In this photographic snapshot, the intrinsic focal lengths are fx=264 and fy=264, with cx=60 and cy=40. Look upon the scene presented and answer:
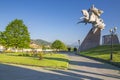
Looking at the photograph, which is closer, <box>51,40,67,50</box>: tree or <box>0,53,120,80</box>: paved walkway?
<box>0,53,120,80</box>: paved walkway

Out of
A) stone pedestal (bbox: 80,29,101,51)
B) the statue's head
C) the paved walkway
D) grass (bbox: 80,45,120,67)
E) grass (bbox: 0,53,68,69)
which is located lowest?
the paved walkway

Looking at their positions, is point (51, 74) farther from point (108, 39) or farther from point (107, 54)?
point (108, 39)

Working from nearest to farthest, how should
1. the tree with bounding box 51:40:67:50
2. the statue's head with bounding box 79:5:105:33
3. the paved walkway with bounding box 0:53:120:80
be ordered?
the paved walkway with bounding box 0:53:120:80
the statue's head with bounding box 79:5:105:33
the tree with bounding box 51:40:67:50

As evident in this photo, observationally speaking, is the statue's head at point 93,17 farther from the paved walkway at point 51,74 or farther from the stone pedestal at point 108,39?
the paved walkway at point 51,74

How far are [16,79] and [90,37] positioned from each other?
7083cm

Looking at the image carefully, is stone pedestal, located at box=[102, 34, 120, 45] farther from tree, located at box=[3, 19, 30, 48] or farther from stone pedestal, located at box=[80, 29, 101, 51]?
tree, located at box=[3, 19, 30, 48]

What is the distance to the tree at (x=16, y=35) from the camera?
2790 inches

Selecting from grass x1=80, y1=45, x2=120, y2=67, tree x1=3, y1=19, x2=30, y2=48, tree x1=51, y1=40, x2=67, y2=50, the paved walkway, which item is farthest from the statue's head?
tree x1=51, y1=40, x2=67, y2=50

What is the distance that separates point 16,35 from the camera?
7225 cm

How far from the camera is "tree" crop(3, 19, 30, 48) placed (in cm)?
7088

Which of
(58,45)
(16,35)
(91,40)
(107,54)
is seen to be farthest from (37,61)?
(58,45)

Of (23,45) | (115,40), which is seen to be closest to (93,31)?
(115,40)

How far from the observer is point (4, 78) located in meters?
15.0

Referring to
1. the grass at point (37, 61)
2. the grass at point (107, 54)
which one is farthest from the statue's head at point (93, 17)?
the grass at point (37, 61)
